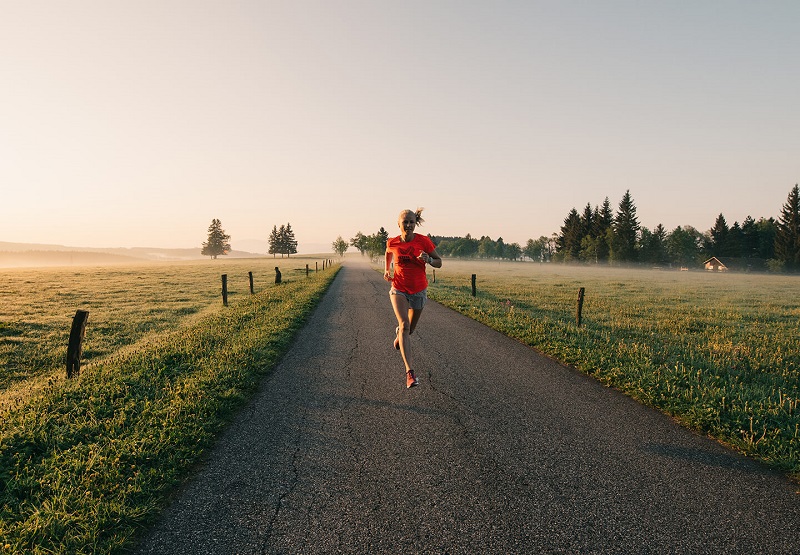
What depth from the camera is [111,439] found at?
3914 millimetres

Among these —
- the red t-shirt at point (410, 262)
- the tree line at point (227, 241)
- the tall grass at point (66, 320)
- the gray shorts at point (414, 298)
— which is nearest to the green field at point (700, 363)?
the gray shorts at point (414, 298)

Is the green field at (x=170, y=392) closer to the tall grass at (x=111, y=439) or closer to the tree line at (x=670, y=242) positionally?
the tall grass at (x=111, y=439)

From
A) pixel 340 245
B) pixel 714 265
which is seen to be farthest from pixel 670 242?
pixel 340 245

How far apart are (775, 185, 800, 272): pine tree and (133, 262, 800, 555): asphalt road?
91.3m

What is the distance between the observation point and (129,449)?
12.1ft

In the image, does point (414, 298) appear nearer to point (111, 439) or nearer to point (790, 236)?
point (111, 439)

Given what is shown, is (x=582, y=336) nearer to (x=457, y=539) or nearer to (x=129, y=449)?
(x=457, y=539)

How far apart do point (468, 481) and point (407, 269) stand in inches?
124

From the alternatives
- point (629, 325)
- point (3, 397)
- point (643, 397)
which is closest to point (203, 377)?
point (3, 397)

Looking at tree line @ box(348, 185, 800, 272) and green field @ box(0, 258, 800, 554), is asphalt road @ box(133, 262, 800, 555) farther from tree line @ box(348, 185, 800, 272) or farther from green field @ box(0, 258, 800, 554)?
tree line @ box(348, 185, 800, 272)

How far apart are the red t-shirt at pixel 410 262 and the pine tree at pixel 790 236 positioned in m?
92.6

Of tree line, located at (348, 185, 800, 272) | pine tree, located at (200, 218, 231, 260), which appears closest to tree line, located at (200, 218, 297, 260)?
pine tree, located at (200, 218, 231, 260)

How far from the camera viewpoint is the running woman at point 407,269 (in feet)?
18.4

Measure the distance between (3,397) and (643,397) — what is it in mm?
9509
